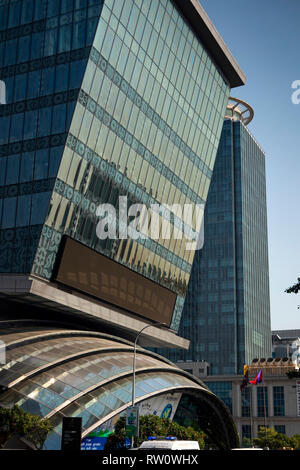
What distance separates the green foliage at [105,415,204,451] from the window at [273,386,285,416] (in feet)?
268

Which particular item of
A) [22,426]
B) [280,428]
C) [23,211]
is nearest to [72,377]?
[22,426]

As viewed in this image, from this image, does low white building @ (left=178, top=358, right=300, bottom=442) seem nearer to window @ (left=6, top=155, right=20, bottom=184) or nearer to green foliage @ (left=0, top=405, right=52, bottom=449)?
window @ (left=6, top=155, right=20, bottom=184)

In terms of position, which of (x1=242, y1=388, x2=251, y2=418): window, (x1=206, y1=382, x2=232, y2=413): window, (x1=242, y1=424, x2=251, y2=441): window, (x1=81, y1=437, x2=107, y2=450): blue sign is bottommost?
(x1=81, y1=437, x2=107, y2=450): blue sign

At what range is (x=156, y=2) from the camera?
204 feet

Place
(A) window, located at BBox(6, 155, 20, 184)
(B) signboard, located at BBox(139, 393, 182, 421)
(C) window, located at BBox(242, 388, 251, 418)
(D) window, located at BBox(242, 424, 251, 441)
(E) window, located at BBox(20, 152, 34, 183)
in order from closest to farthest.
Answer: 1. (E) window, located at BBox(20, 152, 34, 183)
2. (A) window, located at BBox(6, 155, 20, 184)
3. (B) signboard, located at BBox(139, 393, 182, 421)
4. (D) window, located at BBox(242, 424, 251, 441)
5. (C) window, located at BBox(242, 388, 251, 418)

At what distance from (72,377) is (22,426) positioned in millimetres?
9207

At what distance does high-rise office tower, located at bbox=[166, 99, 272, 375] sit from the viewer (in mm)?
169000

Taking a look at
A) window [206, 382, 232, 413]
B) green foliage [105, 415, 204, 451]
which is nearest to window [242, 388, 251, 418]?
window [206, 382, 232, 413]

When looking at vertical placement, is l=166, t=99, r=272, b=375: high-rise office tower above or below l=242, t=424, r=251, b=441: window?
above

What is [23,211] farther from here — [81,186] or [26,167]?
[81,186]

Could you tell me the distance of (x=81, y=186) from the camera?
173 ft

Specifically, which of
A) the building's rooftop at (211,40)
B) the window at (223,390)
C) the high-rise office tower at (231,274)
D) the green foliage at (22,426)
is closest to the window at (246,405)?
the window at (223,390)

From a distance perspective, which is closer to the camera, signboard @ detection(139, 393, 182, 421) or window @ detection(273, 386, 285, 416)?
signboard @ detection(139, 393, 182, 421)

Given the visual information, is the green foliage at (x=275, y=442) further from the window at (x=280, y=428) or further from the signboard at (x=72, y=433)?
the signboard at (x=72, y=433)
